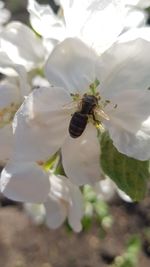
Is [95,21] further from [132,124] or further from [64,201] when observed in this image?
[64,201]

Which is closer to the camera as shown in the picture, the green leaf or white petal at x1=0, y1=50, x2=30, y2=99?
the green leaf

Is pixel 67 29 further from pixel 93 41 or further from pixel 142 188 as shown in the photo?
pixel 142 188

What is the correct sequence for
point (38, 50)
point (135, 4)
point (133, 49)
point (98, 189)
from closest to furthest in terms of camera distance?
point (133, 49), point (135, 4), point (38, 50), point (98, 189)

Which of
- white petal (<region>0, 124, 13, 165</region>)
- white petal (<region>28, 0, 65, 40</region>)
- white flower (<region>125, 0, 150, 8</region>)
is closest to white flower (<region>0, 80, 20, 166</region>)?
white petal (<region>0, 124, 13, 165</region>)

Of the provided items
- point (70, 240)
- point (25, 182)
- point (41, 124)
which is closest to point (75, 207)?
point (25, 182)

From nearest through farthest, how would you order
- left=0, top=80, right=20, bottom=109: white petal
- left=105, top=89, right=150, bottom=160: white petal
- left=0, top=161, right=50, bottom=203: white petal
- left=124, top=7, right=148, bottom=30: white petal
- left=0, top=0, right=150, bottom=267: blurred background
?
left=105, top=89, right=150, bottom=160: white petal → left=0, top=161, right=50, bottom=203: white petal → left=0, top=80, right=20, bottom=109: white petal → left=124, top=7, right=148, bottom=30: white petal → left=0, top=0, right=150, bottom=267: blurred background

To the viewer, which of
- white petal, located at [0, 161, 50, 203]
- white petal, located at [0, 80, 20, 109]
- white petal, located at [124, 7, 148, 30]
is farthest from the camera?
white petal, located at [124, 7, 148, 30]

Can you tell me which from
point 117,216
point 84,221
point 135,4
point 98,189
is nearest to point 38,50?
point 135,4

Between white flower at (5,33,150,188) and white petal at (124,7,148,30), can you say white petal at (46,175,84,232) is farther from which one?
white petal at (124,7,148,30)
